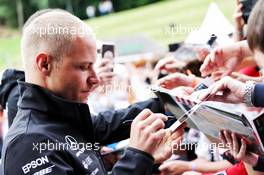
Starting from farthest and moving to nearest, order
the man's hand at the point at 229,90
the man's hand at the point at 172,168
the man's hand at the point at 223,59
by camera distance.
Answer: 1. the man's hand at the point at 172,168
2. the man's hand at the point at 223,59
3. the man's hand at the point at 229,90

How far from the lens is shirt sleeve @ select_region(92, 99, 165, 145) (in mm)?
1394

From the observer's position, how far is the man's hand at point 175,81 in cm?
153

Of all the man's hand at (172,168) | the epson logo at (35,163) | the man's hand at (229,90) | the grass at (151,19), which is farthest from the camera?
the grass at (151,19)

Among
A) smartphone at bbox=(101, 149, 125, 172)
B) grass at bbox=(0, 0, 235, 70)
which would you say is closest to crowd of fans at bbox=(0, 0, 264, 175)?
smartphone at bbox=(101, 149, 125, 172)

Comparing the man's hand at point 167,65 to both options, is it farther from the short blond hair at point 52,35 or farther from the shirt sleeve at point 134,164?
the shirt sleeve at point 134,164

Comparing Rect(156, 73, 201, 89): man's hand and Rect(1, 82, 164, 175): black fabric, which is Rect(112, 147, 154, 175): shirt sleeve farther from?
Rect(156, 73, 201, 89): man's hand

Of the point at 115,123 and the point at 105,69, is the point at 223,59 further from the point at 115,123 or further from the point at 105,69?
the point at 105,69

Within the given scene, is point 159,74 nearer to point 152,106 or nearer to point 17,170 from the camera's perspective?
point 152,106

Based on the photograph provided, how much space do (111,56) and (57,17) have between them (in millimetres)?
666

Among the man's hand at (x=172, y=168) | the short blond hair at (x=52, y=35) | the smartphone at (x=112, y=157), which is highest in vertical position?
the short blond hair at (x=52, y=35)

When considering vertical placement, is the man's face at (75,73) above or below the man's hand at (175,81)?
above

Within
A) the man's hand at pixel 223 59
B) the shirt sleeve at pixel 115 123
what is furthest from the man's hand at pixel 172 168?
the man's hand at pixel 223 59

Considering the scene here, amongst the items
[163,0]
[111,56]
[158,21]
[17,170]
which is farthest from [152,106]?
[163,0]

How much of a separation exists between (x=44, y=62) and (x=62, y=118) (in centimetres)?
14
